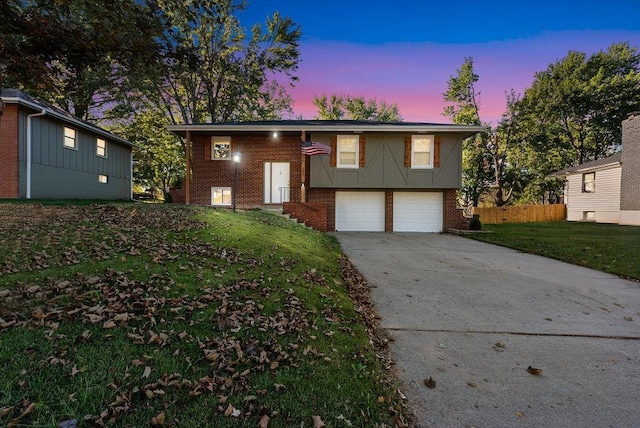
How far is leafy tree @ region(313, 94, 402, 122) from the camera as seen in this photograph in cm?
3400

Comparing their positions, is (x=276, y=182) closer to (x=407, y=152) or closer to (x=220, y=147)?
(x=220, y=147)

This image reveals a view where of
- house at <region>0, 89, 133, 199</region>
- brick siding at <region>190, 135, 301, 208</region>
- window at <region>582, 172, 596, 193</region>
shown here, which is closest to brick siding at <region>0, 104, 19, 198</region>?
house at <region>0, 89, 133, 199</region>

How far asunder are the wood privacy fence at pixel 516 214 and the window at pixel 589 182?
2.52 metres

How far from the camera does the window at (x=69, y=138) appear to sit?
563 inches

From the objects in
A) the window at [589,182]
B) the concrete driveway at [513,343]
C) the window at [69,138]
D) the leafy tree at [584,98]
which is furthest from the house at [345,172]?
the leafy tree at [584,98]

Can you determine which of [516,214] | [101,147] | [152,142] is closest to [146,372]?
[101,147]

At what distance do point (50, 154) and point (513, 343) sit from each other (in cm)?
1754

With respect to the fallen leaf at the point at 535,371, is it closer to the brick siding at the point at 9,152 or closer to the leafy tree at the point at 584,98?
the brick siding at the point at 9,152

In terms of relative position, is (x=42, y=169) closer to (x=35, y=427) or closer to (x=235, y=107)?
(x=235, y=107)

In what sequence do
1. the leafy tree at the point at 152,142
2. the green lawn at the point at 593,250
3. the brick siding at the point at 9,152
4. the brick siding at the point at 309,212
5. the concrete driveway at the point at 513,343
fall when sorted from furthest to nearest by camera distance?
the leafy tree at the point at 152,142
the brick siding at the point at 309,212
the brick siding at the point at 9,152
the green lawn at the point at 593,250
the concrete driveway at the point at 513,343

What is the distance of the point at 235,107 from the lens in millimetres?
24109

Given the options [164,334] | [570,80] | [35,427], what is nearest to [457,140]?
[164,334]

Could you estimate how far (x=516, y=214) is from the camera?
21.9 metres

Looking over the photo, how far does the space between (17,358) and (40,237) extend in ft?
12.4
